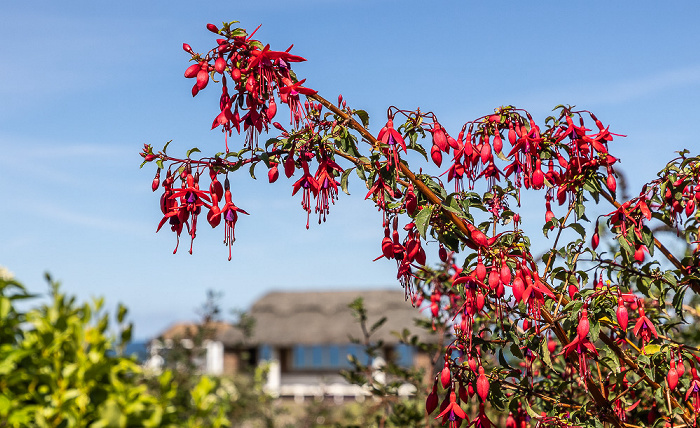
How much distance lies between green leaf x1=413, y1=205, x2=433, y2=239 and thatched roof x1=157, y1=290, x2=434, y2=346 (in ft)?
80.1

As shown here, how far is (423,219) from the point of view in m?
2.03

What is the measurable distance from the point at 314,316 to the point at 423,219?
28.1 m

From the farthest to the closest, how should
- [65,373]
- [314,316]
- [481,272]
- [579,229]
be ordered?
[314,316]
[65,373]
[579,229]
[481,272]

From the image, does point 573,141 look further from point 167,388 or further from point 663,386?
point 167,388

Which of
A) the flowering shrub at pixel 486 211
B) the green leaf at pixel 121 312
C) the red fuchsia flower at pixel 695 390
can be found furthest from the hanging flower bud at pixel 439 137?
the green leaf at pixel 121 312

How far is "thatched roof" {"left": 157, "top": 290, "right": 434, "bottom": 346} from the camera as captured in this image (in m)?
27.8

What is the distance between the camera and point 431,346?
13.4 feet

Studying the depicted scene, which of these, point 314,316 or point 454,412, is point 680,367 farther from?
point 314,316

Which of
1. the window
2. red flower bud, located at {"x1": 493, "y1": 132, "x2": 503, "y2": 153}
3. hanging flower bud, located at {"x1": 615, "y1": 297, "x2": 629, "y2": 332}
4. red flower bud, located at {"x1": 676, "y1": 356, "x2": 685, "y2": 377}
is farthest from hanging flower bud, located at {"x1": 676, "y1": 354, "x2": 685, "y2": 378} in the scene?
the window

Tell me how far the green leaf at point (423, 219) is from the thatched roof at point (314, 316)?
24412 millimetres

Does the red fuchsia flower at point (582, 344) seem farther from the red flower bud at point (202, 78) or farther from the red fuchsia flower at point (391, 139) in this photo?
the red flower bud at point (202, 78)

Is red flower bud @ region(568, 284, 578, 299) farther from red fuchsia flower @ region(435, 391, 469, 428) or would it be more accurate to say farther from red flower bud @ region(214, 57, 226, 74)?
red flower bud @ region(214, 57, 226, 74)

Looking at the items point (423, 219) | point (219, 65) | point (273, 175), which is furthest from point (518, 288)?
point (219, 65)

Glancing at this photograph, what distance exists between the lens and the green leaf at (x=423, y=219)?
200cm
